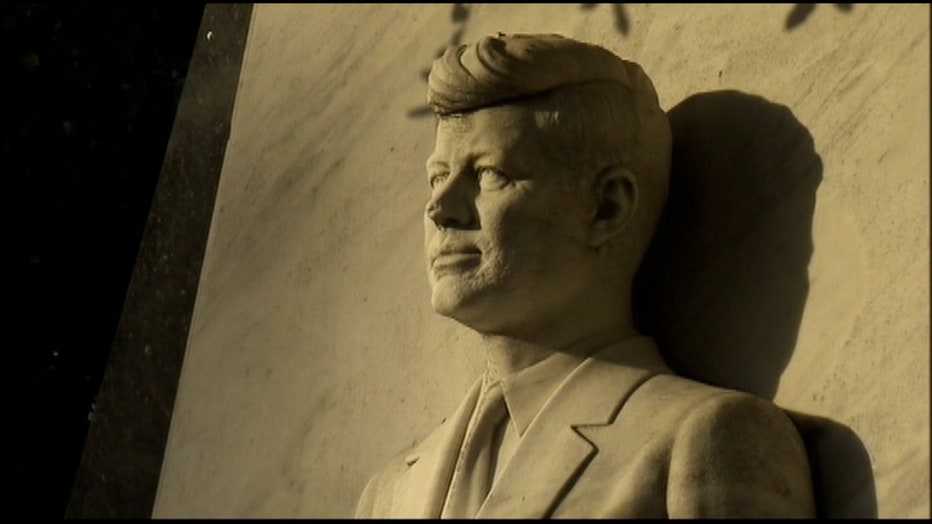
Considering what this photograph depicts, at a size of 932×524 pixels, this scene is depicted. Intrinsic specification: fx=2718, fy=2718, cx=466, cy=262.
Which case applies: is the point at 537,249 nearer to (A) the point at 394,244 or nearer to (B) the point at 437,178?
(B) the point at 437,178

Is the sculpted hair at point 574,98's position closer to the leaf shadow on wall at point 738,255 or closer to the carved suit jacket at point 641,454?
the leaf shadow on wall at point 738,255

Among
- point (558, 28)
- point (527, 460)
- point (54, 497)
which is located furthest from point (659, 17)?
point (54, 497)

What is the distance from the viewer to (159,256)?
6.07 meters

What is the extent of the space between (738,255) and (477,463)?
0.58 m

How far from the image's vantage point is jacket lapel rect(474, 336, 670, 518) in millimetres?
4402

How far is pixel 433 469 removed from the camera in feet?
15.3

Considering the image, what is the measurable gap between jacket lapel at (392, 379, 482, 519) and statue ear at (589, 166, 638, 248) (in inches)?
14.5

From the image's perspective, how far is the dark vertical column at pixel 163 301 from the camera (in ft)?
19.1

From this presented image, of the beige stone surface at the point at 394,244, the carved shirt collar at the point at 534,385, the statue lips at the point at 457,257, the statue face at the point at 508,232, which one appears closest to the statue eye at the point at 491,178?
the statue face at the point at 508,232

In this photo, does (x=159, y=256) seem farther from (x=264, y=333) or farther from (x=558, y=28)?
(x=558, y=28)

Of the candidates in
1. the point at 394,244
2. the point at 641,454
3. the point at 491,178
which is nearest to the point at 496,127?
the point at 491,178

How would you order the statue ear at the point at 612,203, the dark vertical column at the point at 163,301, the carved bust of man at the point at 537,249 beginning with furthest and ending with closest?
the dark vertical column at the point at 163,301
the statue ear at the point at 612,203
the carved bust of man at the point at 537,249

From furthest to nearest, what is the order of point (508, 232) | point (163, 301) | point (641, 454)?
point (163, 301) → point (508, 232) → point (641, 454)

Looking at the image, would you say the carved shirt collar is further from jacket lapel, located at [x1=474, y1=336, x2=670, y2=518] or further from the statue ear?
the statue ear
